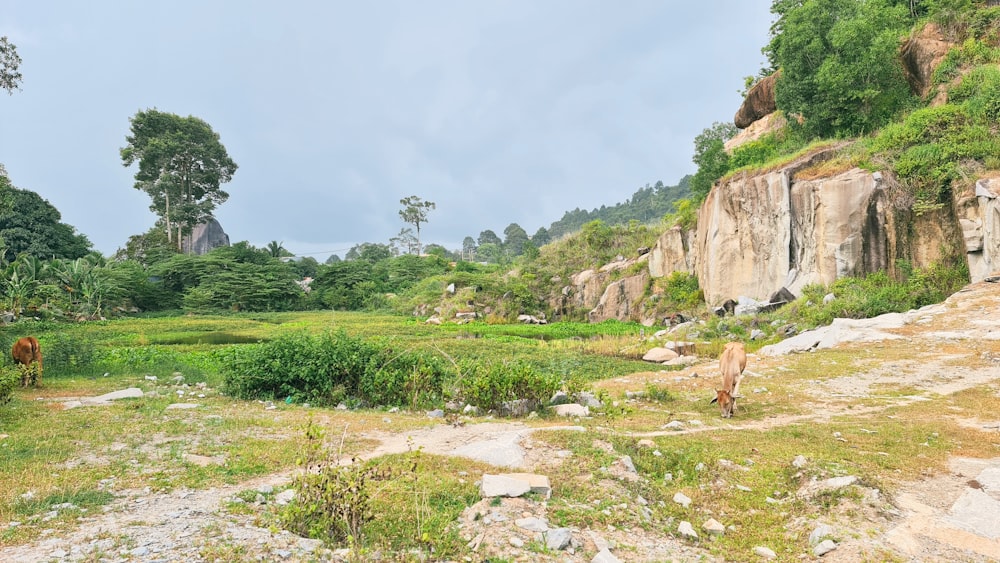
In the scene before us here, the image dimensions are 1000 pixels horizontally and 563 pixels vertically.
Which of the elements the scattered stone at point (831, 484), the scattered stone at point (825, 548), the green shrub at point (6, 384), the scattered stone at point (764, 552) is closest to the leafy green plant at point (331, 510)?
the scattered stone at point (764, 552)

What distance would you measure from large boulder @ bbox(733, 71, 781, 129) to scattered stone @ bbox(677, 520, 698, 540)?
34.7 meters

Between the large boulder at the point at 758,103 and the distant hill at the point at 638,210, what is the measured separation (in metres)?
41.2

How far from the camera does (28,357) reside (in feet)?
36.1

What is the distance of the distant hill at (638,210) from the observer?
9069 cm

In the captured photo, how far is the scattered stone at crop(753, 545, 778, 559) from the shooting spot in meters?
4.12

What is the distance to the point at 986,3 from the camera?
77.1 feet

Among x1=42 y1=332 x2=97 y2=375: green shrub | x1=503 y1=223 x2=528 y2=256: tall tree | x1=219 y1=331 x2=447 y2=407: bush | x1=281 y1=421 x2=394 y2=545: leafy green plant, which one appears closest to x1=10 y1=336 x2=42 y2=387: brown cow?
x1=42 y1=332 x2=97 y2=375: green shrub

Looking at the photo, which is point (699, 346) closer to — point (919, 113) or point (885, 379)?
point (885, 379)

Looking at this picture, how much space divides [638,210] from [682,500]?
316 feet

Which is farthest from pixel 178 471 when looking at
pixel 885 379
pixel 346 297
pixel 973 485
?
pixel 346 297

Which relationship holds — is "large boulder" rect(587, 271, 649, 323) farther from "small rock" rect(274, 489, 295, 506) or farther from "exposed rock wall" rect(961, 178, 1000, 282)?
"small rock" rect(274, 489, 295, 506)

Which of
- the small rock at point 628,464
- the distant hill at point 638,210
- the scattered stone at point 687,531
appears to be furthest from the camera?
the distant hill at point 638,210

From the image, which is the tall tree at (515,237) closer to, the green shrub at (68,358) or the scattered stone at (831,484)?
the green shrub at (68,358)

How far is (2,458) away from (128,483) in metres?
1.85
